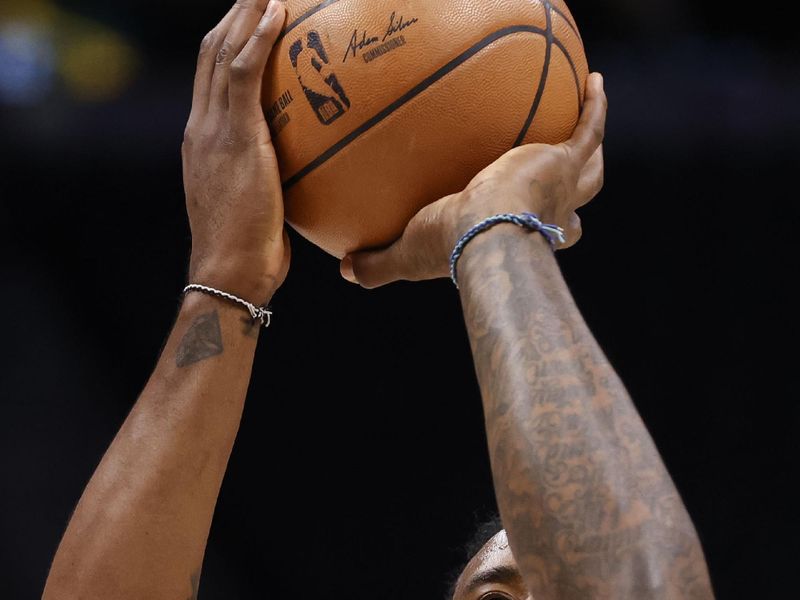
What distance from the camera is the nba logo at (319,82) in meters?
1.60

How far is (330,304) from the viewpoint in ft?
12.3

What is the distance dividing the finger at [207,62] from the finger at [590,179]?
1.89ft

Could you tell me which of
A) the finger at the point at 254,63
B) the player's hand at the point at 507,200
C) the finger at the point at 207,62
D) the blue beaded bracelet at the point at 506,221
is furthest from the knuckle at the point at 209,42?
the blue beaded bracelet at the point at 506,221

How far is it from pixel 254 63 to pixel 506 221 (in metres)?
0.53

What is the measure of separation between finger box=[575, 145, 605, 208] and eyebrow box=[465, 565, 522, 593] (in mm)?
559

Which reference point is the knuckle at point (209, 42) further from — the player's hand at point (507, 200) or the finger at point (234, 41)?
the player's hand at point (507, 200)

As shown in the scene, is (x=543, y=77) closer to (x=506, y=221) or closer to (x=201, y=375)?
(x=506, y=221)

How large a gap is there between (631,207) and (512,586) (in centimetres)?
224

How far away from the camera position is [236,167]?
171 cm

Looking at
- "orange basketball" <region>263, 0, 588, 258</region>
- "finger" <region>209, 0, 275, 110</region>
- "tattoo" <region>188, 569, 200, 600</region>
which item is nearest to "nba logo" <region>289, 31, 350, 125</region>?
"orange basketball" <region>263, 0, 588, 258</region>

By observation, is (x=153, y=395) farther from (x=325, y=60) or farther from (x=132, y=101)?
(x=132, y=101)


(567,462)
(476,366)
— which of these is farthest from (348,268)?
(567,462)

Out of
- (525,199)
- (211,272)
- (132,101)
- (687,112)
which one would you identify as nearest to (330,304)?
(132,101)

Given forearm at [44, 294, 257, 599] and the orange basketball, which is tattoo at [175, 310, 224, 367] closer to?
forearm at [44, 294, 257, 599]
